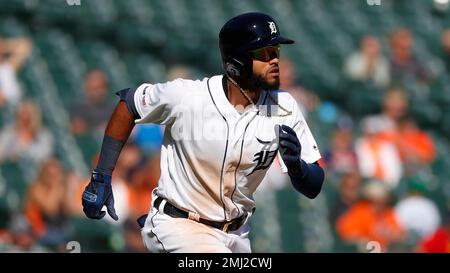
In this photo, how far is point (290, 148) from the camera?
17.9 ft

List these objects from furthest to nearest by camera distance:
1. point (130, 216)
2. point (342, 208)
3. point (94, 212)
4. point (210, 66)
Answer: point (210, 66), point (342, 208), point (130, 216), point (94, 212)

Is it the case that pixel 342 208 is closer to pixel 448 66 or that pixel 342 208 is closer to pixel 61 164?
pixel 61 164

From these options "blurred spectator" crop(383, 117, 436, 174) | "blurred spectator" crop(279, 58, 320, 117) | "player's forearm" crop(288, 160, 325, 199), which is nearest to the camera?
"player's forearm" crop(288, 160, 325, 199)

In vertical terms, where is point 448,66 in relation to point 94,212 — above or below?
below

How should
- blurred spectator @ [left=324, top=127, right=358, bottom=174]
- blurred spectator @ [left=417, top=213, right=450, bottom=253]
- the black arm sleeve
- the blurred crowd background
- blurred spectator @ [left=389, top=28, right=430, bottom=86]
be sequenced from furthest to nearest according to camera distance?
blurred spectator @ [left=389, top=28, right=430, bottom=86] < blurred spectator @ [left=324, top=127, right=358, bottom=174] < blurred spectator @ [left=417, top=213, right=450, bottom=253] < the blurred crowd background < the black arm sleeve

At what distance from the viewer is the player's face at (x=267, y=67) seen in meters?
5.65

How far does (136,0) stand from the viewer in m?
13.8

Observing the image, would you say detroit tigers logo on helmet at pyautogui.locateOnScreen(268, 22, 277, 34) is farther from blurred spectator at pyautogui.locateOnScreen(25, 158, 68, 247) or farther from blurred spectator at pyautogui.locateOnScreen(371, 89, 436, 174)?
blurred spectator at pyautogui.locateOnScreen(371, 89, 436, 174)

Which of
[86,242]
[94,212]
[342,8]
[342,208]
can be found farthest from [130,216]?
[342,8]

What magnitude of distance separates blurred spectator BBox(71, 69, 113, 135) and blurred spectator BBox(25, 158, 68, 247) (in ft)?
3.15

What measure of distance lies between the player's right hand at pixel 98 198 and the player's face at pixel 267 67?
0.90 m

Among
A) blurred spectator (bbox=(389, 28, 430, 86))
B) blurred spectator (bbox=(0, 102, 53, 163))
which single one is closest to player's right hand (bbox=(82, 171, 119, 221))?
blurred spectator (bbox=(0, 102, 53, 163))

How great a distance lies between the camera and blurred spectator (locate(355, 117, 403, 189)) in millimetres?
10500

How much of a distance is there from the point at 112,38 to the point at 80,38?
0.40m
